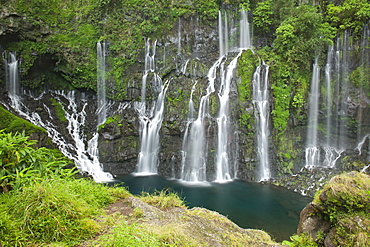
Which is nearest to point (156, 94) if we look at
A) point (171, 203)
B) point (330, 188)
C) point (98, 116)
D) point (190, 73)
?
point (190, 73)

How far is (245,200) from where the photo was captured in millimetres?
11570

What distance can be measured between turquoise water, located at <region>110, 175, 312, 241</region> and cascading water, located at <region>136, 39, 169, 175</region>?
1.18 meters

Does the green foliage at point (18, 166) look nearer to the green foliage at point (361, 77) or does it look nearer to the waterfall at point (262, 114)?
the waterfall at point (262, 114)

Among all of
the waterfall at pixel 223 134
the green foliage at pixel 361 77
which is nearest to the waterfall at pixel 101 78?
the waterfall at pixel 223 134

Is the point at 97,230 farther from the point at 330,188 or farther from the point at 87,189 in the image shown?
the point at 330,188

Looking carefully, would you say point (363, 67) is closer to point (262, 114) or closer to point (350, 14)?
point (350, 14)


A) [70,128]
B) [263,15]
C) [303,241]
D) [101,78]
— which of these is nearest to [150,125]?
[70,128]

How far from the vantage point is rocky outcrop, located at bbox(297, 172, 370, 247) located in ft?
12.4

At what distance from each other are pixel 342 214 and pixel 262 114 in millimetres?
11582

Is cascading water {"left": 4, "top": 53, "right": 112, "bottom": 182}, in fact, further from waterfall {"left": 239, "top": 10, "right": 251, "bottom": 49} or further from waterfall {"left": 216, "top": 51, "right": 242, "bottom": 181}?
waterfall {"left": 239, "top": 10, "right": 251, "bottom": 49}

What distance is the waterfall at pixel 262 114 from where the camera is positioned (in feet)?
48.8

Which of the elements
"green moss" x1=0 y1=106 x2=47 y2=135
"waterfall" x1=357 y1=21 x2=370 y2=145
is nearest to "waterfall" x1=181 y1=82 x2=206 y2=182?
"green moss" x1=0 y1=106 x2=47 y2=135

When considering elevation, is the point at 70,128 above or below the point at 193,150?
above

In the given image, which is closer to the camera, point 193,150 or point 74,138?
point 193,150
